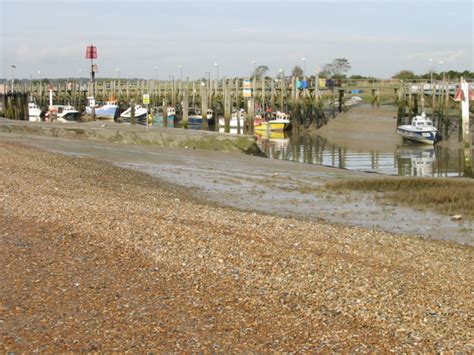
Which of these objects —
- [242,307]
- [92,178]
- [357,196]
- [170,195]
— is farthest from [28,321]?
[357,196]

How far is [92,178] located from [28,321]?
472 inches

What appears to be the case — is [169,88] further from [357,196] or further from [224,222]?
[224,222]

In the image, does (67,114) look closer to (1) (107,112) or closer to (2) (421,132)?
(1) (107,112)

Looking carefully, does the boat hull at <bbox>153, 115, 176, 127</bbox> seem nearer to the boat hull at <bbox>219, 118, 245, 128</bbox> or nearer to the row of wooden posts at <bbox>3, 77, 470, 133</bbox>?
the row of wooden posts at <bbox>3, 77, 470, 133</bbox>

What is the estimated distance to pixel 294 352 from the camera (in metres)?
6.53

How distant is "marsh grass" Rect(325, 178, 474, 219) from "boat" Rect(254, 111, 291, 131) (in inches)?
1464

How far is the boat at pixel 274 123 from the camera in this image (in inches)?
2398

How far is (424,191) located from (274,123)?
40543 millimetres

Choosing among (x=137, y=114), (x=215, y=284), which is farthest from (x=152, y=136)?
(x=137, y=114)

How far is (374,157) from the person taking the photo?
40.4 meters

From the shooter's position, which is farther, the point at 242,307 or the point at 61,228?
the point at 61,228

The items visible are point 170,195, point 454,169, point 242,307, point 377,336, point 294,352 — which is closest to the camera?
point 294,352

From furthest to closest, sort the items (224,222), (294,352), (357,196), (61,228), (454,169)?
(454,169) → (357,196) → (224,222) → (61,228) → (294,352)

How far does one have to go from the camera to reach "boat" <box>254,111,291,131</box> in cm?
6091
